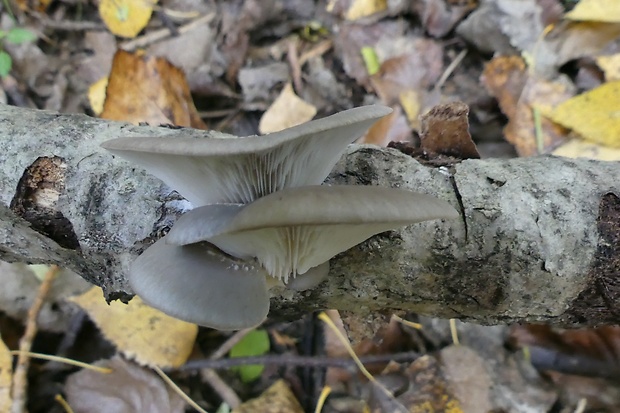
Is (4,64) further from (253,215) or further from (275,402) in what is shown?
(253,215)

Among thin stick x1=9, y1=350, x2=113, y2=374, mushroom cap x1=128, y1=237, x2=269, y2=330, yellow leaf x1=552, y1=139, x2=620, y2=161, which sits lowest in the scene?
thin stick x1=9, y1=350, x2=113, y2=374

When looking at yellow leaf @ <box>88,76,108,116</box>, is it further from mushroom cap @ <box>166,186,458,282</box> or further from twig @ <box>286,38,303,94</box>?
mushroom cap @ <box>166,186,458,282</box>

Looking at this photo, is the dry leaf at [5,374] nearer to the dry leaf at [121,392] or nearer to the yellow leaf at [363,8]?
the dry leaf at [121,392]

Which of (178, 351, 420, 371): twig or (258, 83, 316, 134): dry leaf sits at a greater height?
(258, 83, 316, 134): dry leaf

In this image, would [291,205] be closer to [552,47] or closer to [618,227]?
[618,227]

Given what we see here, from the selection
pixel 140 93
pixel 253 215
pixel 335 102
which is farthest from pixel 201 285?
pixel 335 102

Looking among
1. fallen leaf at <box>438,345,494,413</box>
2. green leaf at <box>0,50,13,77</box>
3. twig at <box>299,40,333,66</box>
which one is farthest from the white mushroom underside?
twig at <box>299,40,333,66</box>

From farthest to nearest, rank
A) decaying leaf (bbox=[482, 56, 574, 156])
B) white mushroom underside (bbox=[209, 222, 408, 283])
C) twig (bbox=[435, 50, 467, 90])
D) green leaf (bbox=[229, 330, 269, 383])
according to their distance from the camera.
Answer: twig (bbox=[435, 50, 467, 90])
decaying leaf (bbox=[482, 56, 574, 156])
green leaf (bbox=[229, 330, 269, 383])
white mushroom underside (bbox=[209, 222, 408, 283])
